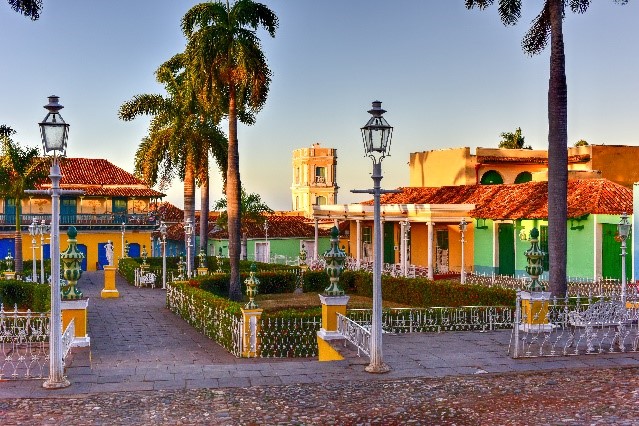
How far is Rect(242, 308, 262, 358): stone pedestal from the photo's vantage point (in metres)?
15.0

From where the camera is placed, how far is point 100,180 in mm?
48656

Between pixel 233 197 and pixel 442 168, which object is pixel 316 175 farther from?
pixel 233 197

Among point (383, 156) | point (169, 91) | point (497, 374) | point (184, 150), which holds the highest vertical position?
point (169, 91)

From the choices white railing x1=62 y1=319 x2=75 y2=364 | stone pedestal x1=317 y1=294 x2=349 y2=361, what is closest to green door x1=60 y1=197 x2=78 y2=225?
white railing x1=62 y1=319 x2=75 y2=364

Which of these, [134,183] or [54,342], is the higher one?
[134,183]

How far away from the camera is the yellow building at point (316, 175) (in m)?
71.6

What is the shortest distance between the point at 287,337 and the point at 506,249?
19.7 metres

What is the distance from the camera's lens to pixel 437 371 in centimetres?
1188

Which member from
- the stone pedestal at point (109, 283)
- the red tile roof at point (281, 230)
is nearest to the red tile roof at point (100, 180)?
the red tile roof at point (281, 230)

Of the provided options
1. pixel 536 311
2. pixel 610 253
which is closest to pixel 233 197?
pixel 536 311

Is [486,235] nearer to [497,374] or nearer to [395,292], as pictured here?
[395,292]

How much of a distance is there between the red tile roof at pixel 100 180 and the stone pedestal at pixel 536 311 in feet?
119

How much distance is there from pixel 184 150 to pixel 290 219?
1626cm

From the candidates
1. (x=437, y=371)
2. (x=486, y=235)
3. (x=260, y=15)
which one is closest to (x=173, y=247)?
(x=486, y=235)
